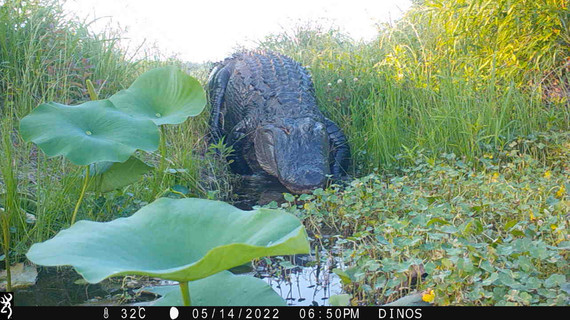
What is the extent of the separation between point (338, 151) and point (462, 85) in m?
1.32

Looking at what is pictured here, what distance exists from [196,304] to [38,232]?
1440 millimetres

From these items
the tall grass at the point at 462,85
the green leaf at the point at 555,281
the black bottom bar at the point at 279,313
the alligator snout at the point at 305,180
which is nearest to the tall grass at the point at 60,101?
the black bottom bar at the point at 279,313

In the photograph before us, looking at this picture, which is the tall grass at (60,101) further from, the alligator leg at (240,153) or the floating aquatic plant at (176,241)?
the floating aquatic plant at (176,241)

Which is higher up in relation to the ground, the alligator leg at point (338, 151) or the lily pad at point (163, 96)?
the lily pad at point (163, 96)

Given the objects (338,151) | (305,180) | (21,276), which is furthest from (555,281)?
(338,151)

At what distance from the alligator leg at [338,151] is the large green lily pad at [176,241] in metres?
3.39

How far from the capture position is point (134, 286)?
8.04ft

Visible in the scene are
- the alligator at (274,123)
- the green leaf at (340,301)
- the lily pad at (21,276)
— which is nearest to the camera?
the green leaf at (340,301)

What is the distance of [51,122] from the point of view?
221 cm

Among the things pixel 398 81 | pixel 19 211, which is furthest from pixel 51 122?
pixel 398 81

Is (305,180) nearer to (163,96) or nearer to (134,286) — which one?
(163,96)

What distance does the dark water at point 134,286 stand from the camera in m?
2.27

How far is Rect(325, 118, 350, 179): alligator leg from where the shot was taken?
4906mm

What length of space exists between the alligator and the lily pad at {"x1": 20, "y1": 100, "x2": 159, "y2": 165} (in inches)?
75.4
